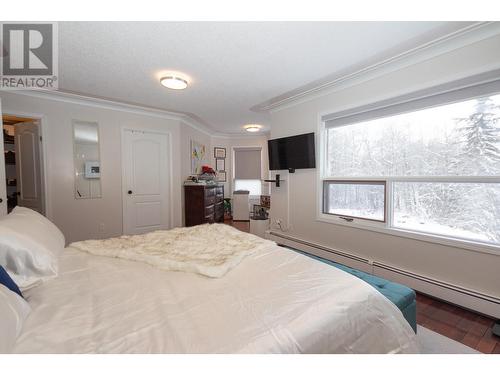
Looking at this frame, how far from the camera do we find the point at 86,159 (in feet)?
11.1

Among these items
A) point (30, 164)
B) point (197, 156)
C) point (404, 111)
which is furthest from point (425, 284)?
point (30, 164)

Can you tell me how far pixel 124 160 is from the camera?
12.2 ft

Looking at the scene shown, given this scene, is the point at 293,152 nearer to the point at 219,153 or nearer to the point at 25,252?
the point at 25,252

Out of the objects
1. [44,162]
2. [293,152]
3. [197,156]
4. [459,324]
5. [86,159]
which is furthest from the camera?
[197,156]

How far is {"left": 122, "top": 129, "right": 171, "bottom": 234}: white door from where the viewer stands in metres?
3.77

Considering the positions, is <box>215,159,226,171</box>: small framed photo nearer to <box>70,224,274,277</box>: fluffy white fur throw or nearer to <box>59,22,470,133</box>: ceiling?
<box>59,22,470,133</box>: ceiling

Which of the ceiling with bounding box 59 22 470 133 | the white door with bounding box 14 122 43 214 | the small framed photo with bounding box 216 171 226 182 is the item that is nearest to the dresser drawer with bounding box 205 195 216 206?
the small framed photo with bounding box 216 171 226 182

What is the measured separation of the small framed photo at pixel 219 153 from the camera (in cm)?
594

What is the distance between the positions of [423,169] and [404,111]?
63 cm

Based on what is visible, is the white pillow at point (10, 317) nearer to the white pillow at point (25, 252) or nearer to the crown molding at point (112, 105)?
the white pillow at point (25, 252)

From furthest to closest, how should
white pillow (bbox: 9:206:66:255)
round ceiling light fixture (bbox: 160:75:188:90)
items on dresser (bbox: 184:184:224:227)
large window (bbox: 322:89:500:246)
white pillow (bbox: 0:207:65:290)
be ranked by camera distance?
items on dresser (bbox: 184:184:224:227)
round ceiling light fixture (bbox: 160:75:188:90)
large window (bbox: 322:89:500:246)
white pillow (bbox: 9:206:66:255)
white pillow (bbox: 0:207:65:290)

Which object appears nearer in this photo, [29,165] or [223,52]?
[223,52]

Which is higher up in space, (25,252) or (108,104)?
(108,104)

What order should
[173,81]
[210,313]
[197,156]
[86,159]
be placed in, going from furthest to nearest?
[197,156], [86,159], [173,81], [210,313]
